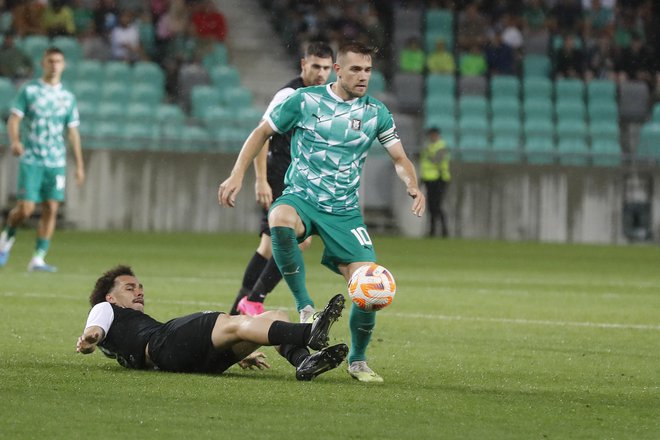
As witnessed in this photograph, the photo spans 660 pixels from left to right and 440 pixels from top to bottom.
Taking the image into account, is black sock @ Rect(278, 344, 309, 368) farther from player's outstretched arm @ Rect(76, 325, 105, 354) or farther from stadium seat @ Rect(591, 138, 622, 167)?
stadium seat @ Rect(591, 138, 622, 167)

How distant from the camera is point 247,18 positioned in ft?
93.5

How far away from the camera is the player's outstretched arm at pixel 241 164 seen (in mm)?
7664

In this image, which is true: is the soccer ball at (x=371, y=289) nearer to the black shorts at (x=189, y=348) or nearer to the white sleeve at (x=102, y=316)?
the black shorts at (x=189, y=348)

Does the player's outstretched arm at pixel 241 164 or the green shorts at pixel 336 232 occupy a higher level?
the player's outstretched arm at pixel 241 164

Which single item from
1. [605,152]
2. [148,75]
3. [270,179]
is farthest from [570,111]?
[270,179]

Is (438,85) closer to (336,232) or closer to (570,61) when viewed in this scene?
(570,61)

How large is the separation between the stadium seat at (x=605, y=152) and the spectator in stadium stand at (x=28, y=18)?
10266 millimetres

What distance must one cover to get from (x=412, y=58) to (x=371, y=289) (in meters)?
19.1

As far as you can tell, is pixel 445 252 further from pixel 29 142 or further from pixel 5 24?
pixel 5 24

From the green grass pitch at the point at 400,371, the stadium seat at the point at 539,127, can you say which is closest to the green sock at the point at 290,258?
the green grass pitch at the point at 400,371

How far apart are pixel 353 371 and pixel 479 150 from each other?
53.4ft

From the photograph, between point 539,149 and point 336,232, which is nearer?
point 336,232

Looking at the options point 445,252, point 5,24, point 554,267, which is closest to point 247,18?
point 5,24

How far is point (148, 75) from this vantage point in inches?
993
